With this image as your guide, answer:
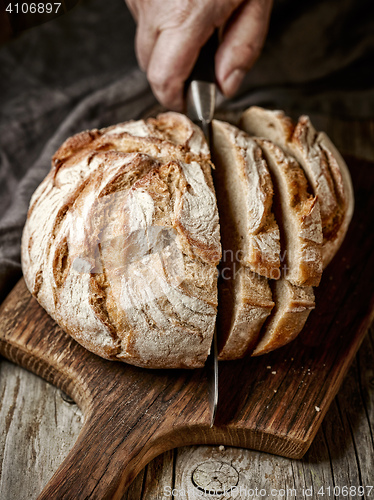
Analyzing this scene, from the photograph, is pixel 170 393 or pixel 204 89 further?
pixel 204 89

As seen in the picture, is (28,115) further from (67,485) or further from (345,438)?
(345,438)

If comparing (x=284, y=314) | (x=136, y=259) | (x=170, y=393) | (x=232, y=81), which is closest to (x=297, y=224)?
(x=284, y=314)

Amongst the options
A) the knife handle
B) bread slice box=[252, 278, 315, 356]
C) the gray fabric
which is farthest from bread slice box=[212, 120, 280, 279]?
the gray fabric

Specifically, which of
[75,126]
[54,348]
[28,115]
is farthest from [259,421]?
[28,115]

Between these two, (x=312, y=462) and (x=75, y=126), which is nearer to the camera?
(x=312, y=462)

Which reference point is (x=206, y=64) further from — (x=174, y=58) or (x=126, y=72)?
(x=126, y=72)

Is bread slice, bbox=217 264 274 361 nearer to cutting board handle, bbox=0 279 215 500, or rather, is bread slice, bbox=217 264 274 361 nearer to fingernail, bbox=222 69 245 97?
cutting board handle, bbox=0 279 215 500

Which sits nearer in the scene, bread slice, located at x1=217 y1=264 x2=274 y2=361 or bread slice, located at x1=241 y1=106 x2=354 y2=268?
bread slice, located at x1=217 y1=264 x2=274 y2=361
